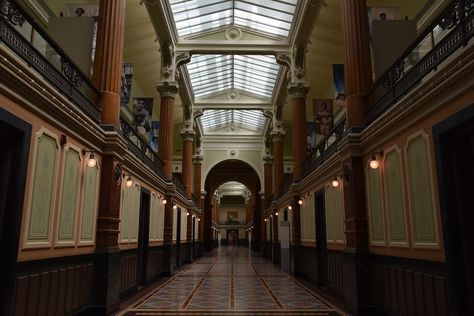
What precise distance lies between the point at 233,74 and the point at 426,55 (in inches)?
757

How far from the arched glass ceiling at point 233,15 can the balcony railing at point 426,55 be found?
881 centimetres

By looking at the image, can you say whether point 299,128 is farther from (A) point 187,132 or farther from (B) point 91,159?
(B) point 91,159

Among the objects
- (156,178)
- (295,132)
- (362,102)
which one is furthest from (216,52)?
(362,102)

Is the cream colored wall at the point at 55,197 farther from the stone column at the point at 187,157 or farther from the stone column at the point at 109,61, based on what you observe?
the stone column at the point at 187,157

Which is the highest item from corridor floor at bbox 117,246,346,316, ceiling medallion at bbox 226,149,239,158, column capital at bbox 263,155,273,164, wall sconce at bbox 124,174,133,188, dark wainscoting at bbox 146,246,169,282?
ceiling medallion at bbox 226,149,239,158

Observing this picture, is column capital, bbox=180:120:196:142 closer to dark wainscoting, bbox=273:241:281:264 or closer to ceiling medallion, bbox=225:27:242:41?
ceiling medallion, bbox=225:27:242:41

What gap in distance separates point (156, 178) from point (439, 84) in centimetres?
998

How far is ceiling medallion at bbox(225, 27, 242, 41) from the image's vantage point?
59.3ft

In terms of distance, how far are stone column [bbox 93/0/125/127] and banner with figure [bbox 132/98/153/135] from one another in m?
4.89

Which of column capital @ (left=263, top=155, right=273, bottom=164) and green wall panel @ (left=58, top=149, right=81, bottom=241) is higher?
column capital @ (left=263, top=155, right=273, bottom=164)

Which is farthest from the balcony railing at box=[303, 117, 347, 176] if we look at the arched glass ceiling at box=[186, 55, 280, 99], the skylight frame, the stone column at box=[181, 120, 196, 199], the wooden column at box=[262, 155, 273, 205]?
the skylight frame

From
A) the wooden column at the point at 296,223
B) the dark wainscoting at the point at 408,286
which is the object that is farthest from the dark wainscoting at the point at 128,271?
the wooden column at the point at 296,223

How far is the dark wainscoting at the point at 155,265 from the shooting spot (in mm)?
13125

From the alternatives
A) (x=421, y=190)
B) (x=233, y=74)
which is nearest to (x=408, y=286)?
(x=421, y=190)
